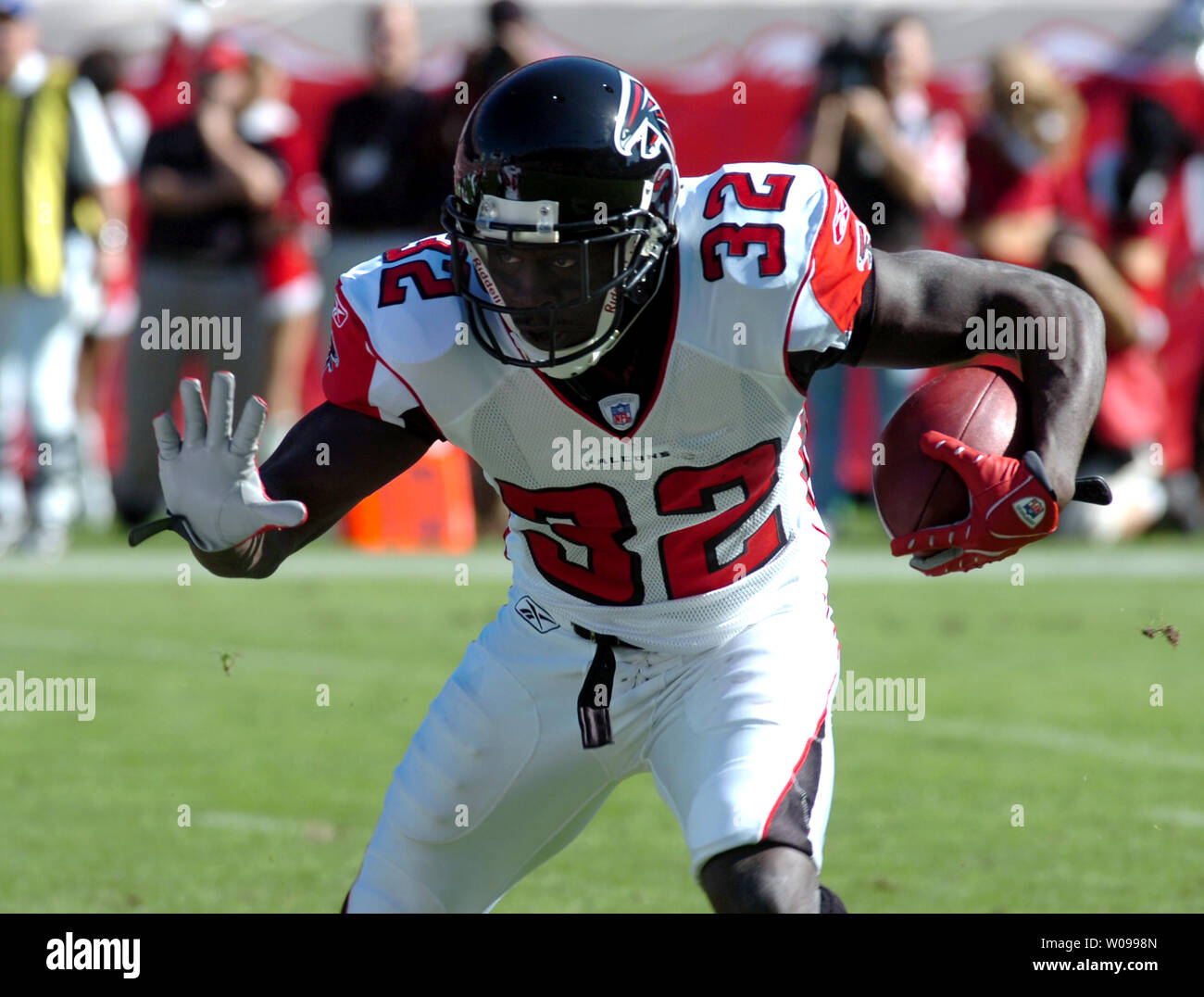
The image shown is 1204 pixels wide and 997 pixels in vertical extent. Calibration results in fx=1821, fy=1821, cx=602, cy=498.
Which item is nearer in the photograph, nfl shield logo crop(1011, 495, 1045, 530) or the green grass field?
nfl shield logo crop(1011, 495, 1045, 530)

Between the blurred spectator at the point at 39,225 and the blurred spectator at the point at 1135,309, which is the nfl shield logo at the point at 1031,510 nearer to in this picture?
the blurred spectator at the point at 1135,309

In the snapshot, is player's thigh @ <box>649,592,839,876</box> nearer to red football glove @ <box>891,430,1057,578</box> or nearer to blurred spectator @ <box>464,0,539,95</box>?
red football glove @ <box>891,430,1057,578</box>

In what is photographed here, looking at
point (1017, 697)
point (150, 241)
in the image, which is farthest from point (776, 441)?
point (150, 241)

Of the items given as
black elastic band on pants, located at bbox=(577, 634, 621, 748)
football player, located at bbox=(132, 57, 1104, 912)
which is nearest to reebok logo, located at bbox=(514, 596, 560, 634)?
football player, located at bbox=(132, 57, 1104, 912)

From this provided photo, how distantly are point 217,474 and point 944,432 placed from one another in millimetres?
1234

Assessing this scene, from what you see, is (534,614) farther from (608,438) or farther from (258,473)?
(258,473)

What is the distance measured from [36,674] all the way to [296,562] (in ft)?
9.43

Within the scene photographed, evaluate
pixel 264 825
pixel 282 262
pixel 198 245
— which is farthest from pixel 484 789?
pixel 282 262

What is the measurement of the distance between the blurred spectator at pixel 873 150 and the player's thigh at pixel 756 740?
5837mm

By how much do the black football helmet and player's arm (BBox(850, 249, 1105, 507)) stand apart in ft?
1.33

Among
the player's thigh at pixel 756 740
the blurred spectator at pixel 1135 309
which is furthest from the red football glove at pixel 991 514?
the blurred spectator at pixel 1135 309

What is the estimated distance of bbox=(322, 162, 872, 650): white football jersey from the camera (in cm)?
310

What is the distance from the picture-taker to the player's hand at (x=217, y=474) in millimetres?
2955

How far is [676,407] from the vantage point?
3133 mm
